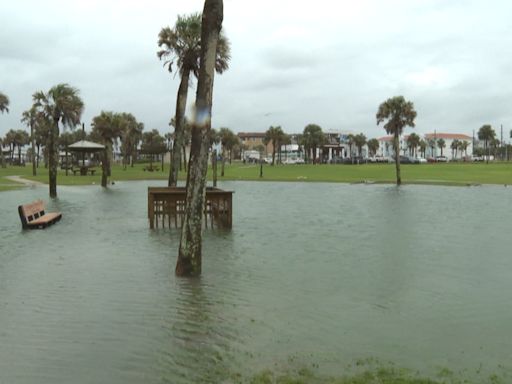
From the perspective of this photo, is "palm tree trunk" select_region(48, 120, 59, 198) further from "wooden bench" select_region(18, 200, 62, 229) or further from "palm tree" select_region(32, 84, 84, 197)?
"wooden bench" select_region(18, 200, 62, 229)

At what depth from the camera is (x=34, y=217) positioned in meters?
19.9

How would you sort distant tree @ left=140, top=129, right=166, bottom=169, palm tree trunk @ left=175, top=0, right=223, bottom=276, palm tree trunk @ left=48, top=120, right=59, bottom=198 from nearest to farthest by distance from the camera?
palm tree trunk @ left=175, top=0, right=223, bottom=276 → palm tree trunk @ left=48, top=120, right=59, bottom=198 → distant tree @ left=140, top=129, right=166, bottom=169

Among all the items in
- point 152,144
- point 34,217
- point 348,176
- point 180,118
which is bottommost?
point 34,217

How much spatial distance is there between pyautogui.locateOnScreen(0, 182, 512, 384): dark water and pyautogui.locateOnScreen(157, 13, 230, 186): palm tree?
29.3ft

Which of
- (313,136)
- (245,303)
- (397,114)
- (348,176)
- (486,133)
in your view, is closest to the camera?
(245,303)

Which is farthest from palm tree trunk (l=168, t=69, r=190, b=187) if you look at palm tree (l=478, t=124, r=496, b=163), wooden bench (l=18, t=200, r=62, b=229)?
palm tree (l=478, t=124, r=496, b=163)

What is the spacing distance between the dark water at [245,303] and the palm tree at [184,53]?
29.3 feet

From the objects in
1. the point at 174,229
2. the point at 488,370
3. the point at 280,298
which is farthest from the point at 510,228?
the point at 488,370

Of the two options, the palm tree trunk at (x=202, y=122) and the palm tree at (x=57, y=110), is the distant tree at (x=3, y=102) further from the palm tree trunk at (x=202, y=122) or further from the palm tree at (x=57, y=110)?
the palm tree trunk at (x=202, y=122)

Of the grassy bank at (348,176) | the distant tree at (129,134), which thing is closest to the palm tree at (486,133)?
the grassy bank at (348,176)

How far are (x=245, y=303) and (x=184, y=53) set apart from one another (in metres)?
19.9

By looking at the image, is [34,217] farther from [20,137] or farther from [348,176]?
[20,137]

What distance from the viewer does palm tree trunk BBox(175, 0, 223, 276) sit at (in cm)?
977

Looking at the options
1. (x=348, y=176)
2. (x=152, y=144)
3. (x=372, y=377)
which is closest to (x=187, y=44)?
(x=372, y=377)
